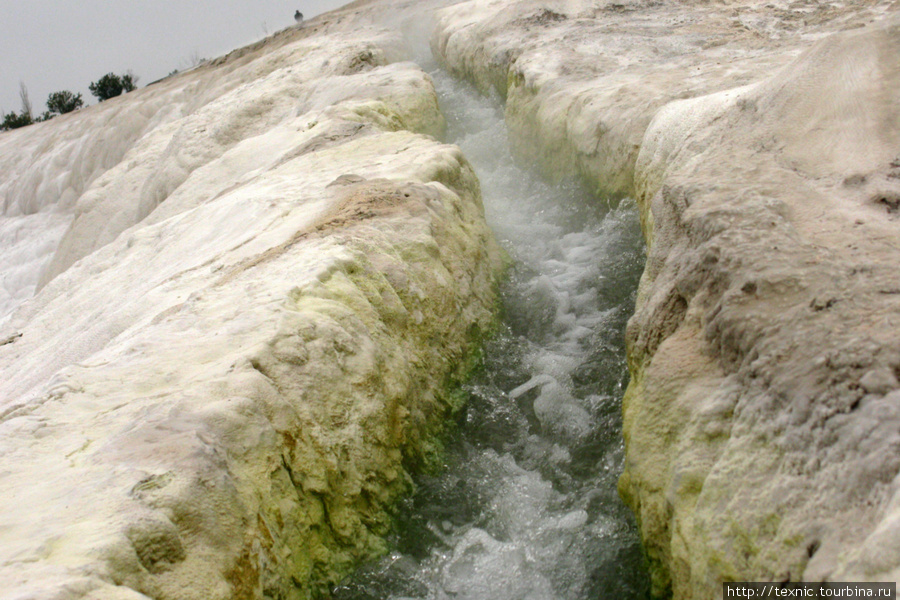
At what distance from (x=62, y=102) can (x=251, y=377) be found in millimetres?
25127

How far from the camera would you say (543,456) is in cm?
349

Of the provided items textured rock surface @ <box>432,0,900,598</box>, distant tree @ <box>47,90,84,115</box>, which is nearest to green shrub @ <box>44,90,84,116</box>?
distant tree @ <box>47,90,84,115</box>

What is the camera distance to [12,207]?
14.8 m

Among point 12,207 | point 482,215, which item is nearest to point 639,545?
point 482,215

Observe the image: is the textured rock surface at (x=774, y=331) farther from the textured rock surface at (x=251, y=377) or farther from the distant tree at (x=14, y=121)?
the distant tree at (x=14, y=121)

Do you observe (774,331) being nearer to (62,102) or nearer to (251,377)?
(251,377)

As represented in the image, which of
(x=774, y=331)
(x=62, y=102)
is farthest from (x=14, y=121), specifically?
(x=774, y=331)

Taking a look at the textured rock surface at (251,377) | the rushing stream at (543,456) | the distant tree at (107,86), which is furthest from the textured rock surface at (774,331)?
the distant tree at (107,86)

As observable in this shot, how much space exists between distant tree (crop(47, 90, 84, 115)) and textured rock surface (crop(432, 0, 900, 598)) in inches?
946

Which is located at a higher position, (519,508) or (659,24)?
(659,24)

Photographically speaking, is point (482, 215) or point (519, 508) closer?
point (519, 508)

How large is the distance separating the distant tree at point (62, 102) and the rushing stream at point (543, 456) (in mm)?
22963

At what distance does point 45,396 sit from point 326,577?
48.9 inches

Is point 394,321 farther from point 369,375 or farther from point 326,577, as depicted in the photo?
point 326,577
